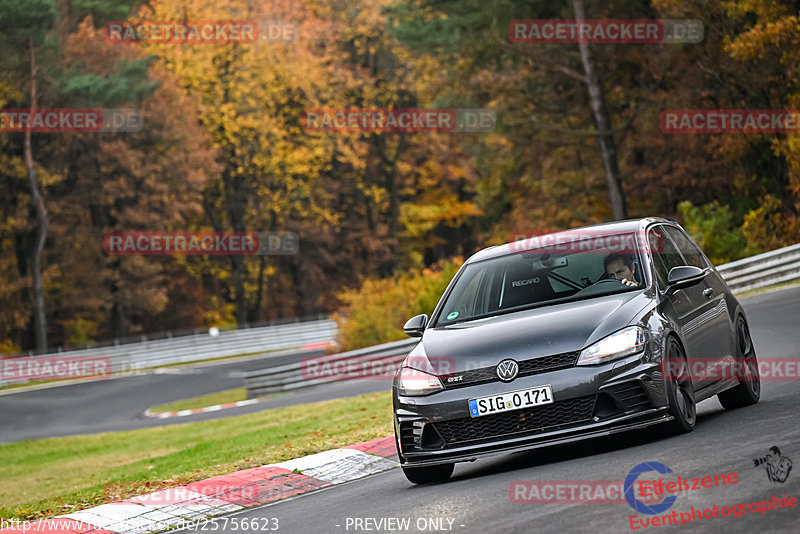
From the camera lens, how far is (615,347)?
8.17m

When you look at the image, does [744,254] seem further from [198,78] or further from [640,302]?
[198,78]

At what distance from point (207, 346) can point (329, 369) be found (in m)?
27.3

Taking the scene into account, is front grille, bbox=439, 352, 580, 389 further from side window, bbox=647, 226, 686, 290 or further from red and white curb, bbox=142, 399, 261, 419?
red and white curb, bbox=142, 399, 261, 419

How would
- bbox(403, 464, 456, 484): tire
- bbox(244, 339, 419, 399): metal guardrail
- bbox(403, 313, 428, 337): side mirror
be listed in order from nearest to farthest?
bbox(403, 464, 456, 484): tire
bbox(403, 313, 428, 337): side mirror
bbox(244, 339, 419, 399): metal guardrail

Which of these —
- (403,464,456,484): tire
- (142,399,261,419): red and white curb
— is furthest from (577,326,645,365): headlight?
(142,399,261,419): red and white curb

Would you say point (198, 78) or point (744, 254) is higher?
point (198, 78)

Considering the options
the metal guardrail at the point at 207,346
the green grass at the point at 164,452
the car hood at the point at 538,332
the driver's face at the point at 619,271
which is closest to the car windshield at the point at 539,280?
the driver's face at the point at 619,271

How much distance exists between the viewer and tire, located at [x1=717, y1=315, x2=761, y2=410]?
10117mm

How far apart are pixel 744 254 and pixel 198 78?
35.3 meters

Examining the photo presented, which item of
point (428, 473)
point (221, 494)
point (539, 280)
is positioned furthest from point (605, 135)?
point (428, 473)

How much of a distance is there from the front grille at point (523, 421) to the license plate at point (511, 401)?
40mm

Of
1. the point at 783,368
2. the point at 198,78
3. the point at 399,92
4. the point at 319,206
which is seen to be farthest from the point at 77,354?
the point at 783,368

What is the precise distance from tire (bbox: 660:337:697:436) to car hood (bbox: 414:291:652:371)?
16.5 inches

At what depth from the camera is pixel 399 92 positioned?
6588cm
